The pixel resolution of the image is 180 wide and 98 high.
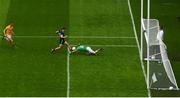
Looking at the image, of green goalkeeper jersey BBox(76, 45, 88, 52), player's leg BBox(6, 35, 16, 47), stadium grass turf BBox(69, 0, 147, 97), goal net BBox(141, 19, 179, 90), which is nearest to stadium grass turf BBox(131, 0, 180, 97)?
goal net BBox(141, 19, 179, 90)

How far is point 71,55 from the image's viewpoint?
41.4 m

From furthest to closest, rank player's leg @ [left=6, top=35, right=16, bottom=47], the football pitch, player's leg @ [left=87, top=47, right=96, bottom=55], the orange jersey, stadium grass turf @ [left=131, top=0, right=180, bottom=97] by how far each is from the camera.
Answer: player's leg @ [left=6, top=35, right=16, bottom=47] → the orange jersey → player's leg @ [left=87, top=47, right=96, bottom=55] → stadium grass turf @ [left=131, top=0, right=180, bottom=97] → the football pitch

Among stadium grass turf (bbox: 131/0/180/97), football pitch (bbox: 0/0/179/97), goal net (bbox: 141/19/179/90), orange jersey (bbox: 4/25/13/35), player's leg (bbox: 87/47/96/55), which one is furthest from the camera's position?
orange jersey (bbox: 4/25/13/35)

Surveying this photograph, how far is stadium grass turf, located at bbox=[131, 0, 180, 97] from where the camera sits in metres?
41.0

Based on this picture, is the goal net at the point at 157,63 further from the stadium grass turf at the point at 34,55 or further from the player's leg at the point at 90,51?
the stadium grass turf at the point at 34,55

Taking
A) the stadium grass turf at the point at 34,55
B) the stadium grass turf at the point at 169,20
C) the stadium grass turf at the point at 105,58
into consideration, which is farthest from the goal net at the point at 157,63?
the stadium grass turf at the point at 34,55

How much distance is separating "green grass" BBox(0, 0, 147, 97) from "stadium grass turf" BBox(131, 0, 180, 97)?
1.55 metres

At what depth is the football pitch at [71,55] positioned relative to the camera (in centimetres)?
3669

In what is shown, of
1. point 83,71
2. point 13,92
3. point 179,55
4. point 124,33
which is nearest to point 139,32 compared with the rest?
point 124,33

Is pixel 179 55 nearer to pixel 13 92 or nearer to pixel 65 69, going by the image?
pixel 65 69

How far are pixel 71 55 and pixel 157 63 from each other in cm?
533

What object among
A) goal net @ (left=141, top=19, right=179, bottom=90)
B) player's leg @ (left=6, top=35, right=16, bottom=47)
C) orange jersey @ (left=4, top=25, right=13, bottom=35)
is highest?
orange jersey @ (left=4, top=25, right=13, bottom=35)

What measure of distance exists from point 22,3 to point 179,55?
13.6 metres

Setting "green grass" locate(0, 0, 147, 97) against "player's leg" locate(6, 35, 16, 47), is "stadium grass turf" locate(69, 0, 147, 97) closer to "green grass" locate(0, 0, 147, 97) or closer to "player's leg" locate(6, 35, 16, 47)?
"green grass" locate(0, 0, 147, 97)
